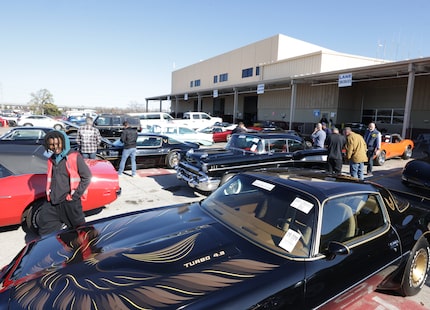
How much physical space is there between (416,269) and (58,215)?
14.1ft

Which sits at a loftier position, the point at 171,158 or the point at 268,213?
the point at 268,213

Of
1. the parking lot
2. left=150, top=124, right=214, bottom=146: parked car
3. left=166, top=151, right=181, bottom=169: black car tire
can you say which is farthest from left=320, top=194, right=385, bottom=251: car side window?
left=150, top=124, right=214, bottom=146: parked car

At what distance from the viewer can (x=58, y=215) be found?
12.3 ft

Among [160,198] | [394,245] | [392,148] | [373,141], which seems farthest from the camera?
[392,148]

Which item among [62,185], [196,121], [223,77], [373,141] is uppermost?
[223,77]

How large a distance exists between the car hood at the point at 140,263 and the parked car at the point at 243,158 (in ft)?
12.0

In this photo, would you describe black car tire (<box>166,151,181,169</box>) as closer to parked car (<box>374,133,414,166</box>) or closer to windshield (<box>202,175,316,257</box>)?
windshield (<box>202,175,316,257</box>)

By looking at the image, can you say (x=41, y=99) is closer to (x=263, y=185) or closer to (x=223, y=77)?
(x=223, y=77)

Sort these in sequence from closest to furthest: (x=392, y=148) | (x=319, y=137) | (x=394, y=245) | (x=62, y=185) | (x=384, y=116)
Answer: (x=394, y=245), (x=62, y=185), (x=319, y=137), (x=392, y=148), (x=384, y=116)

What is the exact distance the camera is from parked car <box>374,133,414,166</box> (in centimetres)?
1167

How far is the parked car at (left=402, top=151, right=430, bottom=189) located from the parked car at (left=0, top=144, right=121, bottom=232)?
7025mm

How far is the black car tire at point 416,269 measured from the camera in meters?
3.19

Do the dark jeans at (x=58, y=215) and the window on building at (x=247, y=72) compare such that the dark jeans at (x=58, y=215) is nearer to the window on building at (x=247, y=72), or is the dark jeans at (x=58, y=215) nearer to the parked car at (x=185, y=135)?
the parked car at (x=185, y=135)

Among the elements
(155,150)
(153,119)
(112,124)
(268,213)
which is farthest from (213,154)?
(153,119)
